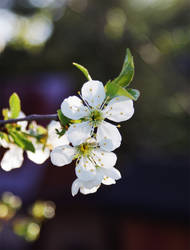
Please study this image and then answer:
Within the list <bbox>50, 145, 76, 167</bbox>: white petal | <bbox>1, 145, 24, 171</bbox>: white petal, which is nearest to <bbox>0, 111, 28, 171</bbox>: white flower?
<bbox>1, 145, 24, 171</bbox>: white petal

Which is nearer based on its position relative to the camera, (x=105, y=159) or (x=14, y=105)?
(x=105, y=159)

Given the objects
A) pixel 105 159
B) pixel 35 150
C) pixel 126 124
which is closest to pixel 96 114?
pixel 105 159

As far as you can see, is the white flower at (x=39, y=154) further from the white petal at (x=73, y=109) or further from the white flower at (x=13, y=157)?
the white petal at (x=73, y=109)

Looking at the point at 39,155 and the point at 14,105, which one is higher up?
the point at 14,105

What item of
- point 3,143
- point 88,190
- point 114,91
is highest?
point 114,91

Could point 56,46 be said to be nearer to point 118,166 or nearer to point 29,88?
point 29,88

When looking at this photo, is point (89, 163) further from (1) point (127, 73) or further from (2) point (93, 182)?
(1) point (127, 73)

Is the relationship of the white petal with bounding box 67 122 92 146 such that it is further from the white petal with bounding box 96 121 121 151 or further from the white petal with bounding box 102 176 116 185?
the white petal with bounding box 102 176 116 185

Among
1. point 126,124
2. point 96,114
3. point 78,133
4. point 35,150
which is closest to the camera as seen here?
point 78,133
